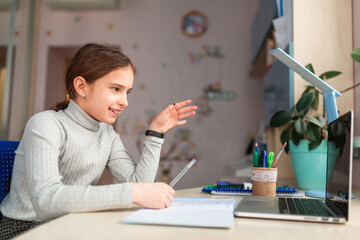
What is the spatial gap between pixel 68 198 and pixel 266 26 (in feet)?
6.44

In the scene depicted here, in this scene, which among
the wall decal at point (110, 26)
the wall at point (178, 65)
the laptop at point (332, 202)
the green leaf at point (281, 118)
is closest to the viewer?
the laptop at point (332, 202)

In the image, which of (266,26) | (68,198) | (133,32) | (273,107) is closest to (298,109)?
(273,107)

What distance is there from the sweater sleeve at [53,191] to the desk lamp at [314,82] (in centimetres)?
61

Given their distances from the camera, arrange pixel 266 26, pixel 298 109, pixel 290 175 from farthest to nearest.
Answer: pixel 266 26, pixel 290 175, pixel 298 109

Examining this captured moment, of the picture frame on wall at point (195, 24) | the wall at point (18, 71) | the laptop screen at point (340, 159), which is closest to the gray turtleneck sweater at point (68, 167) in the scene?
the laptop screen at point (340, 159)

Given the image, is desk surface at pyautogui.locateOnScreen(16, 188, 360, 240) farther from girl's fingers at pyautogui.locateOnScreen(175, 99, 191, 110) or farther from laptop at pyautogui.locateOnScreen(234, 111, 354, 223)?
girl's fingers at pyautogui.locateOnScreen(175, 99, 191, 110)

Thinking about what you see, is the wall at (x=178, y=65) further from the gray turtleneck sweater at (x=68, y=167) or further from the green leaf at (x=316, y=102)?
the gray turtleneck sweater at (x=68, y=167)

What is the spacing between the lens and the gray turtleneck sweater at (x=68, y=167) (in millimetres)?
682

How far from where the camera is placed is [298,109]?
1304mm


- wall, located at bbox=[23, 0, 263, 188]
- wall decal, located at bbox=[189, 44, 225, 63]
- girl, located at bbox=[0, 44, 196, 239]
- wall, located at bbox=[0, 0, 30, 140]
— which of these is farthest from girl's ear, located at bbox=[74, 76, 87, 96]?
wall, located at bbox=[0, 0, 30, 140]

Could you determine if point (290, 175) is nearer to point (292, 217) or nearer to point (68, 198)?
point (292, 217)

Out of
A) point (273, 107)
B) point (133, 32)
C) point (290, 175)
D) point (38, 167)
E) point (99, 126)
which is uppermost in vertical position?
point (133, 32)

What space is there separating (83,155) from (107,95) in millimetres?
189

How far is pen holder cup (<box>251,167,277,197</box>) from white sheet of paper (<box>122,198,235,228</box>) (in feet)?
0.63
